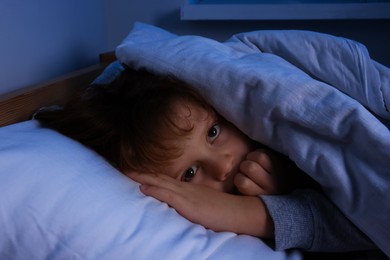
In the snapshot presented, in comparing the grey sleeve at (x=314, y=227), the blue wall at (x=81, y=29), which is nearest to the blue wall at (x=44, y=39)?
the blue wall at (x=81, y=29)

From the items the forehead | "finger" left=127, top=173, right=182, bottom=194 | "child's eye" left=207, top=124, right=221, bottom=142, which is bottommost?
"finger" left=127, top=173, right=182, bottom=194

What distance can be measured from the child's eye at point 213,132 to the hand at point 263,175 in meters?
0.06

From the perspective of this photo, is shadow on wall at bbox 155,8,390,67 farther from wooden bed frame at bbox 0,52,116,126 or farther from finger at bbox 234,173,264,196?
finger at bbox 234,173,264,196

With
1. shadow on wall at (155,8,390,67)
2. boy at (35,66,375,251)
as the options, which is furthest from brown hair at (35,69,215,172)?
shadow on wall at (155,8,390,67)

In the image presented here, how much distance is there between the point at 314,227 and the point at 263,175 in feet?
0.33

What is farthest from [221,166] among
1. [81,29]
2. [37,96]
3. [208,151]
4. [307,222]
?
[81,29]

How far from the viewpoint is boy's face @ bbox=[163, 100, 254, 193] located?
0.54 metres

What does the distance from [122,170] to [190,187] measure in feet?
0.32

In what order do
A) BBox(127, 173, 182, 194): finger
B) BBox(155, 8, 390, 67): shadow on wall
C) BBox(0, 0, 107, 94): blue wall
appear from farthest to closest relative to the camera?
BBox(155, 8, 390, 67): shadow on wall, BBox(0, 0, 107, 94): blue wall, BBox(127, 173, 182, 194): finger

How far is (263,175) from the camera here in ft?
1.76

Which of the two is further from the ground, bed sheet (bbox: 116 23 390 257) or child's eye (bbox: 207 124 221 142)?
bed sheet (bbox: 116 23 390 257)

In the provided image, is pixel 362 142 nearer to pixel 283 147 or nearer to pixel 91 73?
pixel 283 147

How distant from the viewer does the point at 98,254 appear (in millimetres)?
383

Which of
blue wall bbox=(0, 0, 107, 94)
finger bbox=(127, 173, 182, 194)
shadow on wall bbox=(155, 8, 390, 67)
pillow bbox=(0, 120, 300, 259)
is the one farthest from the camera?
shadow on wall bbox=(155, 8, 390, 67)
